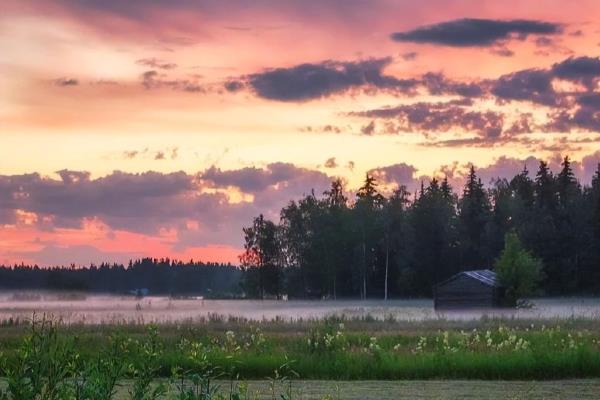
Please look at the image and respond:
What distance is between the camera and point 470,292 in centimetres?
7350

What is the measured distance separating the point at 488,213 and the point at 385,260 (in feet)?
52.5

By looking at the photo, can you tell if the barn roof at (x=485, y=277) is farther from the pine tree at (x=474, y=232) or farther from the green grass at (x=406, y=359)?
the green grass at (x=406, y=359)

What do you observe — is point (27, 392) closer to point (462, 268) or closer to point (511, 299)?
point (511, 299)

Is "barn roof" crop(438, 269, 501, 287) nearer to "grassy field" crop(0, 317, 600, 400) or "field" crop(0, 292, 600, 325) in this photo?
"field" crop(0, 292, 600, 325)

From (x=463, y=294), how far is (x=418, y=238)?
3056 centimetres

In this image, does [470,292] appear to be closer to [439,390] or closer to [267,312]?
[267,312]

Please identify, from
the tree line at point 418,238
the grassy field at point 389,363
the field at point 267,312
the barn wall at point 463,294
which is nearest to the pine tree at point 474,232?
the tree line at point 418,238

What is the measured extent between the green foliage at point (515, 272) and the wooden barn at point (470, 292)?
2019mm

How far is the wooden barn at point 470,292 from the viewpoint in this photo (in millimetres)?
72125

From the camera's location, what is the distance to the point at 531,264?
225 ft

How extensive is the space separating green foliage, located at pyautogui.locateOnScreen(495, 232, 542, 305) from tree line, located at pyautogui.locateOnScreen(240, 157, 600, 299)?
22.8 metres

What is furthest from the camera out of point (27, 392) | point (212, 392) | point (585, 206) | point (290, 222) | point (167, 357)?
point (290, 222)

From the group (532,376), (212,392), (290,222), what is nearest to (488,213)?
(290,222)

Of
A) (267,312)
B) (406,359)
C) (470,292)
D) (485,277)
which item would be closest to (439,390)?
(406,359)
